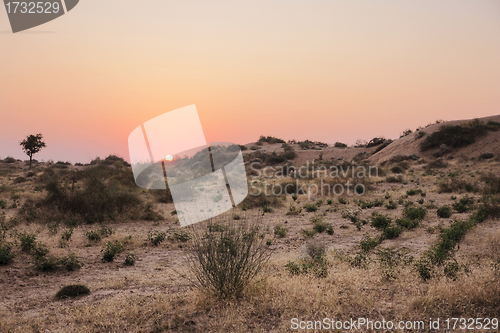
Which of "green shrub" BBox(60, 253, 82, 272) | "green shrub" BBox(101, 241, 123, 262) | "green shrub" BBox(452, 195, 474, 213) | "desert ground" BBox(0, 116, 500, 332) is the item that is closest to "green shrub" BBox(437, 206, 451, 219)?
"desert ground" BBox(0, 116, 500, 332)

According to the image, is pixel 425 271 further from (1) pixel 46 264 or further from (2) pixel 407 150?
(2) pixel 407 150

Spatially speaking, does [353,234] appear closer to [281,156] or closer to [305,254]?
[305,254]

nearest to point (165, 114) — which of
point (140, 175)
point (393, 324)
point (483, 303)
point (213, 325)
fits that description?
point (213, 325)

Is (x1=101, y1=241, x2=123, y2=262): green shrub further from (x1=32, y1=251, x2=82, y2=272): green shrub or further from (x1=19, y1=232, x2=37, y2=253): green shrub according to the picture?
(x1=19, y1=232, x2=37, y2=253): green shrub

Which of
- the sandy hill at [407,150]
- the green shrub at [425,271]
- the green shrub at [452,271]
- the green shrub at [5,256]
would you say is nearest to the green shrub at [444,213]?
the green shrub at [452,271]

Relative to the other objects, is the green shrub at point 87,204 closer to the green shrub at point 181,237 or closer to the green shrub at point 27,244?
the green shrub at point 181,237

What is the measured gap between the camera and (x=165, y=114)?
23.8 feet

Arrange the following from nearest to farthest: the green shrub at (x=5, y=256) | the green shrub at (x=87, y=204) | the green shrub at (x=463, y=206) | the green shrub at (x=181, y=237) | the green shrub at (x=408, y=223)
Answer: the green shrub at (x=5, y=256) → the green shrub at (x=181, y=237) → the green shrub at (x=408, y=223) → the green shrub at (x=463, y=206) → the green shrub at (x=87, y=204)

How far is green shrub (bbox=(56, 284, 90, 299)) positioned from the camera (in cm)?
654

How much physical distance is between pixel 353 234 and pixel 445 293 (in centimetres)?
669

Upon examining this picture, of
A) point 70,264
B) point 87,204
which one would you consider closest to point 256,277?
point 70,264

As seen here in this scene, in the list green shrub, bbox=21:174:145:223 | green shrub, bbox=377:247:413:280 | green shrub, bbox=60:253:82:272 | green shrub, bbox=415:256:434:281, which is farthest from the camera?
green shrub, bbox=21:174:145:223

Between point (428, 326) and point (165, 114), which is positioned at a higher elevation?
point (165, 114)

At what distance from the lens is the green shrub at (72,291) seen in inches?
258
